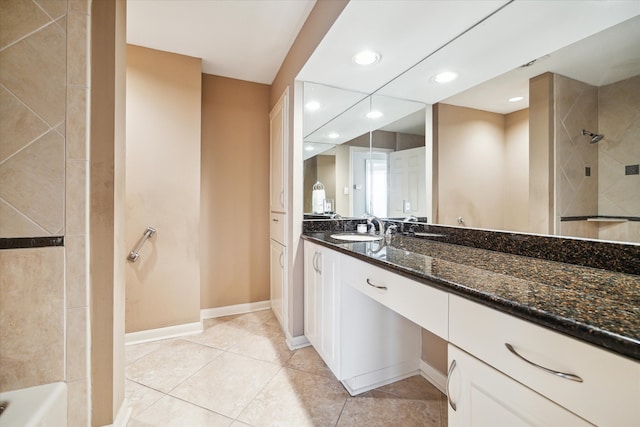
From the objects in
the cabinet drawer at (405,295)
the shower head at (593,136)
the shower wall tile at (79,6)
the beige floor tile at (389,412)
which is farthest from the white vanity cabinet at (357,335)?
the shower wall tile at (79,6)

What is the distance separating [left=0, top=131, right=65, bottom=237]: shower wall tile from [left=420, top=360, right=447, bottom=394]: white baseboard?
210cm

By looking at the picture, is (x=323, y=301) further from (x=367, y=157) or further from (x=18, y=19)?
(x=18, y=19)

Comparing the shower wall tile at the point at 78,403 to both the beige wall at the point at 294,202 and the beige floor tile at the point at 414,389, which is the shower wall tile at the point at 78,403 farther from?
the beige floor tile at the point at 414,389

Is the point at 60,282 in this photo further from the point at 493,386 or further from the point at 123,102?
the point at 493,386

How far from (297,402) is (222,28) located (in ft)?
8.55

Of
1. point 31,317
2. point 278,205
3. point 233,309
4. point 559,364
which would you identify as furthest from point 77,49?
point 233,309

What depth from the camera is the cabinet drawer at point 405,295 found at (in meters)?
0.84

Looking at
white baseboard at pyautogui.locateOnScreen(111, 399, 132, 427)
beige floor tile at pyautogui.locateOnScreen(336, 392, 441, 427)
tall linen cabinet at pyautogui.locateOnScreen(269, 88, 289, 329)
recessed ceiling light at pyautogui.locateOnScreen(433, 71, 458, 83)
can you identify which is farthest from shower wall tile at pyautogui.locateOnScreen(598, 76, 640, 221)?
white baseboard at pyautogui.locateOnScreen(111, 399, 132, 427)

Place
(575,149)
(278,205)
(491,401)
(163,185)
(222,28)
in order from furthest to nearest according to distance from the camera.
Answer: (278,205), (163,185), (222,28), (575,149), (491,401)

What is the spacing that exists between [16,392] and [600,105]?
7.91 ft

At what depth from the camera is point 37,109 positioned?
106 cm

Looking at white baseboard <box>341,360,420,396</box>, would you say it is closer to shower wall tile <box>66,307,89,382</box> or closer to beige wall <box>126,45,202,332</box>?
shower wall tile <box>66,307,89,382</box>

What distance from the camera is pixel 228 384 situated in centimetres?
167

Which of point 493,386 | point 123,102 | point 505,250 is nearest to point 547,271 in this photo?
point 505,250
